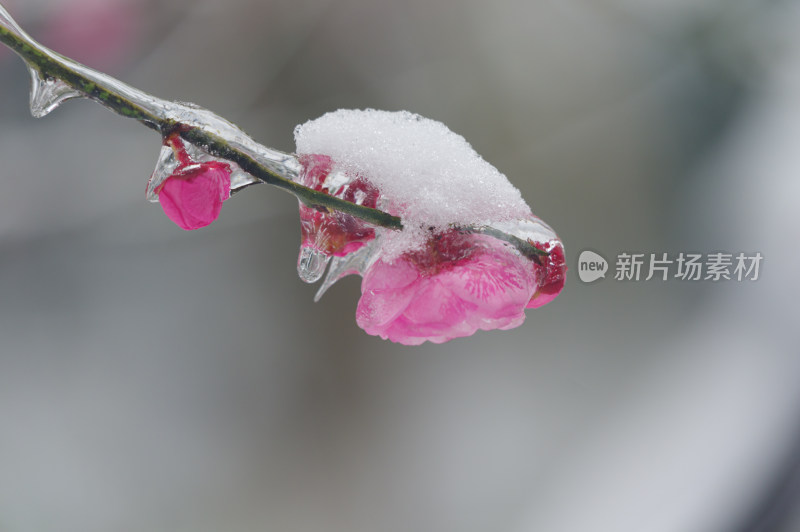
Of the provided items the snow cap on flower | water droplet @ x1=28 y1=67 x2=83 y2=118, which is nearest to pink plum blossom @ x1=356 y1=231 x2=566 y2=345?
the snow cap on flower

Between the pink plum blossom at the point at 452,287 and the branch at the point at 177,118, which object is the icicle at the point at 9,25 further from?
the pink plum blossom at the point at 452,287

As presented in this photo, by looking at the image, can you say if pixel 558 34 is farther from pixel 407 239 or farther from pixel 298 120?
pixel 407 239

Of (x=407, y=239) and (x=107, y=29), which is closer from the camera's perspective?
(x=407, y=239)

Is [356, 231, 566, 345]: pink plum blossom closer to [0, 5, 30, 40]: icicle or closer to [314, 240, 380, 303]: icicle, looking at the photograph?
[314, 240, 380, 303]: icicle

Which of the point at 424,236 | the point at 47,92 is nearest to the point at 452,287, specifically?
the point at 424,236

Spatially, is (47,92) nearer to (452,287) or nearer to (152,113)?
(152,113)

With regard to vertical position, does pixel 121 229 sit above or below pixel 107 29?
below

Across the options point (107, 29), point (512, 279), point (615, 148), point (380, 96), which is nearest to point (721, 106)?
point (615, 148)
